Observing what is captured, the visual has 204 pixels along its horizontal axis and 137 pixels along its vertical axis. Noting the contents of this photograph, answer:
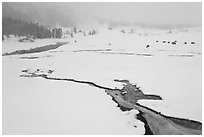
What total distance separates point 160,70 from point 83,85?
22.8ft

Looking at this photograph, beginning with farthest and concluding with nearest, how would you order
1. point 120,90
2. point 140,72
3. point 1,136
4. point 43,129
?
1. point 140,72
2. point 120,90
3. point 43,129
4. point 1,136

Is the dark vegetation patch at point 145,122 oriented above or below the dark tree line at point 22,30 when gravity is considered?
below

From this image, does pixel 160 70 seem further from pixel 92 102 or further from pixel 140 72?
pixel 92 102

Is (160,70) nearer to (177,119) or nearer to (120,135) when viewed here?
(177,119)

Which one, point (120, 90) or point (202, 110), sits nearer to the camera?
point (202, 110)

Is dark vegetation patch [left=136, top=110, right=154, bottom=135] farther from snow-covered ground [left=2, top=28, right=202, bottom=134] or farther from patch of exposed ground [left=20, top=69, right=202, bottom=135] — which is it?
snow-covered ground [left=2, top=28, right=202, bottom=134]

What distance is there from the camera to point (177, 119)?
8.60 m

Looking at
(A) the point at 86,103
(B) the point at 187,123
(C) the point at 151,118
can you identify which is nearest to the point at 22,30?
(A) the point at 86,103

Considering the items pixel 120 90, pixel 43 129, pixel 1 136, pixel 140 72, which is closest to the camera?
pixel 1 136

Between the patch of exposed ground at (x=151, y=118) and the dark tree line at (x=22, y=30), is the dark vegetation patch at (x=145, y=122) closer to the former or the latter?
the patch of exposed ground at (x=151, y=118)

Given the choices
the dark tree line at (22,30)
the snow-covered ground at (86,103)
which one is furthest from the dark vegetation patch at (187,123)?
the dark tree line at (22,30)

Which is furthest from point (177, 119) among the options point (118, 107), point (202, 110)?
point (118, 107)

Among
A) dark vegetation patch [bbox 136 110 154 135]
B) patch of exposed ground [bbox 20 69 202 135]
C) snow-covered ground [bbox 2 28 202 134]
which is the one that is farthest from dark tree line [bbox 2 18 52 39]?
dark vegetation patch [bbox 136 110 154 135]

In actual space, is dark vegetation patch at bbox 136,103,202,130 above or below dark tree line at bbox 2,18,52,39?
below
